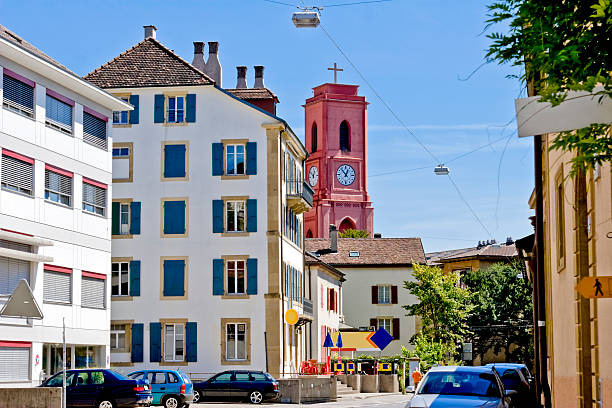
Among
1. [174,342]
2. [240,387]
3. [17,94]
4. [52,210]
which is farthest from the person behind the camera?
[174,342]

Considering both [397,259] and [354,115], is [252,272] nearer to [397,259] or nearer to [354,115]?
[397,259]

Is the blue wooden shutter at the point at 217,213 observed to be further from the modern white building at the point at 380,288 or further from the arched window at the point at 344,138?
the arched window at the point at 344,138

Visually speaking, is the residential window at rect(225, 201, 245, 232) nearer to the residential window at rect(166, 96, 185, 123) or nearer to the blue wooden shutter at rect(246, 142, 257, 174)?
the blue wooden shutter at rect(246, 142, 257, 174)

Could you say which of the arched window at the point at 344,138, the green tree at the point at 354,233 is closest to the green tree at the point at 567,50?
the green tree at the point at 354,233

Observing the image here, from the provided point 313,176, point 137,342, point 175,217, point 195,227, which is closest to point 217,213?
point 195,227

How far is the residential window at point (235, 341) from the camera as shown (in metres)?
50.3

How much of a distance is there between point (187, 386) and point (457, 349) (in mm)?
47835

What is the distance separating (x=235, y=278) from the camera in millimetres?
51281

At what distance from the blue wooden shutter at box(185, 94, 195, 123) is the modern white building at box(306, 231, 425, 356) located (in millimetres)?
31381

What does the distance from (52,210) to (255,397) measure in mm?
12728

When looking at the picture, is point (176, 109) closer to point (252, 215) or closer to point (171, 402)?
point (252, 215)

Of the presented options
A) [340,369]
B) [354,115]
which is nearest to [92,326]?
[340,369]

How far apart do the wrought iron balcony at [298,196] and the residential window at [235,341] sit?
23.9 ft

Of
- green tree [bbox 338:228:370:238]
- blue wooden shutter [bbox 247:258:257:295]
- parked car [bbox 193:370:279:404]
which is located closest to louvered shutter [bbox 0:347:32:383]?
parked car [bbox 193:370:279:404]
